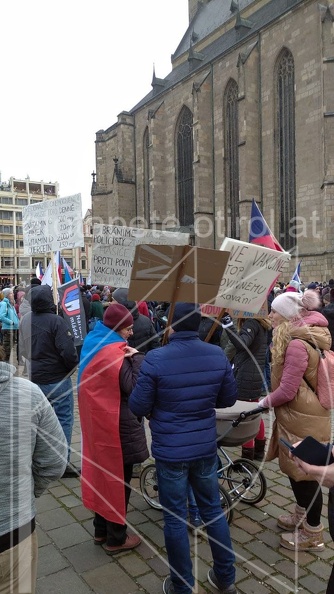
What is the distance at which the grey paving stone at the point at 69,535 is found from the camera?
3.58m

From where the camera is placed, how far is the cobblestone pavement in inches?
121

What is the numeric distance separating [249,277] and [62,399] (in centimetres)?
236

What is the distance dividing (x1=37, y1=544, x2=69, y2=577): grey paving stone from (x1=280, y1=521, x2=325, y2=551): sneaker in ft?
5.46

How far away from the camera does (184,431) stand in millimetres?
2848

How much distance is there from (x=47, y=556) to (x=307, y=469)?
2.29 meters

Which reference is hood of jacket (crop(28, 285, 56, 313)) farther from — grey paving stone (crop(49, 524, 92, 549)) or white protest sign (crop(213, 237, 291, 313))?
grey paving stone (crop(49, 524, 92, 549))

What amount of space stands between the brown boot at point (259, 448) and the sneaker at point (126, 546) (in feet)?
6.89

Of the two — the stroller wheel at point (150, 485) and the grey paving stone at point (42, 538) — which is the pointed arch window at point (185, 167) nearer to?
the stroller wheel at point (150, 485)

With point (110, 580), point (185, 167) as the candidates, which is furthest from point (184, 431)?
point (185, 167)

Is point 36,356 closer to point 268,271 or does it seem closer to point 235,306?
point 235,306

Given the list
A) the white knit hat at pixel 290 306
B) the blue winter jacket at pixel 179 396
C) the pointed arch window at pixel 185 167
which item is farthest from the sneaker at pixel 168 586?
the pointed arch window at pixel 185 167

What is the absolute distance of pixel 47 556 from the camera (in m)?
3.40

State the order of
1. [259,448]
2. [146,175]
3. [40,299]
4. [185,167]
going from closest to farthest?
[40,299], [259,448], [185,167], [146,175]

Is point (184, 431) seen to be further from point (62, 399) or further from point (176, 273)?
point (62, 399)
